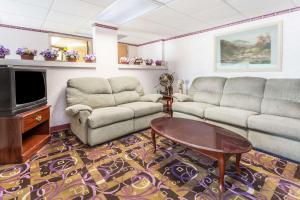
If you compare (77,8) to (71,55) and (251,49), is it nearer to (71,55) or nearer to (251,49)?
(71,55)

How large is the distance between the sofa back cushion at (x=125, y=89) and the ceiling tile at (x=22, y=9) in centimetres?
167

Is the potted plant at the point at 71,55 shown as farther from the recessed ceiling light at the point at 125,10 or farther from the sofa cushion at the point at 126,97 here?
the sofa cushion at the point at 126,97

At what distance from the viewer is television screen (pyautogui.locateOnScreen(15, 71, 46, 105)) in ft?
6.81

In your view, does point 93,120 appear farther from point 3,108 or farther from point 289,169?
point 289,169

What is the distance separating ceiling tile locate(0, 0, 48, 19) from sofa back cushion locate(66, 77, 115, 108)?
1.31 meters

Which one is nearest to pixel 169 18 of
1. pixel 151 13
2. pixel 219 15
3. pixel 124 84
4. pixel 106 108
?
pixel 151 13

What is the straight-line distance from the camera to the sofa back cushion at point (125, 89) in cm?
343

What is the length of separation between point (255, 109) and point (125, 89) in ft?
8.05

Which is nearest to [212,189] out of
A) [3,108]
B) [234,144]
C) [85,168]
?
[234,144]

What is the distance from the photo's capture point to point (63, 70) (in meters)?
3.14

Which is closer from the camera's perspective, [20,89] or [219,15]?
[20,89]

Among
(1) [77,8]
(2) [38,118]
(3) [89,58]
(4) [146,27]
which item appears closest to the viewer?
(2) [38,118]

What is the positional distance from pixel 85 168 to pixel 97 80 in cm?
179

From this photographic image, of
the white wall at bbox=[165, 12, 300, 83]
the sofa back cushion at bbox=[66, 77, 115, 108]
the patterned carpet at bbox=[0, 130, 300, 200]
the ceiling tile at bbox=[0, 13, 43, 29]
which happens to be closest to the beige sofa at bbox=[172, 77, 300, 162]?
the patterned carpet at bbox=[0, 130, 300, 200]
